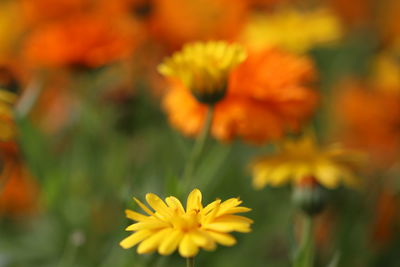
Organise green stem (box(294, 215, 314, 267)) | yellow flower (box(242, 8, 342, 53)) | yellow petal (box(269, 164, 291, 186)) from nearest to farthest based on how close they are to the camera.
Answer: green stem (box(294, 215, 314, 267))
yellow petal (box(269, 164, 291, 186))
yellow flower (box(242, 8, 342, 53))

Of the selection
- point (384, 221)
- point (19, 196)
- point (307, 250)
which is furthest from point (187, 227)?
point (19, 196)

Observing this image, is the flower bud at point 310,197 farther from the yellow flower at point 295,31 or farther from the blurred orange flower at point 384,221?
the yellow flower at point 295,31

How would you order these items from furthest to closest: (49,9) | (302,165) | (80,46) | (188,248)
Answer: (49,9), (80,46), (302,165), (188,248)

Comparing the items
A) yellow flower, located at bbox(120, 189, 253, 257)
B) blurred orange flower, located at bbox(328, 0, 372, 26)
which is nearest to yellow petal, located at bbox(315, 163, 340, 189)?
yellow flower, located at bbox(120, 189, 253, 257)

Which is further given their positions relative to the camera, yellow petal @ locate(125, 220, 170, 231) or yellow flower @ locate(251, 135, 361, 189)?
yellow flower @ locate(251, 135, 361, 189)

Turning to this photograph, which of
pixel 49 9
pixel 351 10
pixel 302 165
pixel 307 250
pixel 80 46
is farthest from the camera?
pixel 351 10

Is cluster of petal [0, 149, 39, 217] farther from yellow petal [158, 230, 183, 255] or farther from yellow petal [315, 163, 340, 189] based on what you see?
yellow petal [158, 230, 183, 255]

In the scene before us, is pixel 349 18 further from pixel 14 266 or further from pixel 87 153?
pixel 14 266

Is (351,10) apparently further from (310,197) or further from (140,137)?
(310,197)
